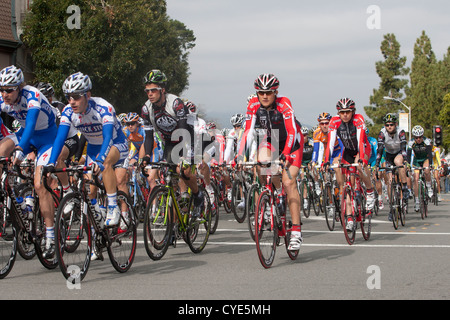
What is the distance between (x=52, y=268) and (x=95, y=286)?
1334mm

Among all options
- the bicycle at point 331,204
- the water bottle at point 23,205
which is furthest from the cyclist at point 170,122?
the bicycle at point 331,204

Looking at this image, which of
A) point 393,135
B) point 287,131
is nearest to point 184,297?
point 287,131

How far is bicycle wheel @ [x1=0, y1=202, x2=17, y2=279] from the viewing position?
25.7ft

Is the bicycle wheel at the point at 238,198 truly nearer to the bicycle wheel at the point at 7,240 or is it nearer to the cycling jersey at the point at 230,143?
the cycling jersey at the point at 230,143

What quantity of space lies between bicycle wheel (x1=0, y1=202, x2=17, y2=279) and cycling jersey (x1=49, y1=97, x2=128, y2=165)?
0.79 meters

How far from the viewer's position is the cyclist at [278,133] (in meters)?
9.01

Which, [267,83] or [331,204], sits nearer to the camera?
[267,83]

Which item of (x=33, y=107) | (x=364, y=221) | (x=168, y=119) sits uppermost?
(x=33, y=107)

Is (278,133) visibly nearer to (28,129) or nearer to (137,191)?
(28,129)

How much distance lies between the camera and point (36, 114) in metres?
8.66

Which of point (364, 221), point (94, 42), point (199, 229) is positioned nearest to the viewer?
point (199, 229)

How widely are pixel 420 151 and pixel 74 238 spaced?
43.3 ft

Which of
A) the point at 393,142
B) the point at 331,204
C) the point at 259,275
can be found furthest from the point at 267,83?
the point at 393,142

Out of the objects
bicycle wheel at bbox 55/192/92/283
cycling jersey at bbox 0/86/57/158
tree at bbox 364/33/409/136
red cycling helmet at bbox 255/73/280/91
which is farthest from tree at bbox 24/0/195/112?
tree at bbox 364/33/409/136
